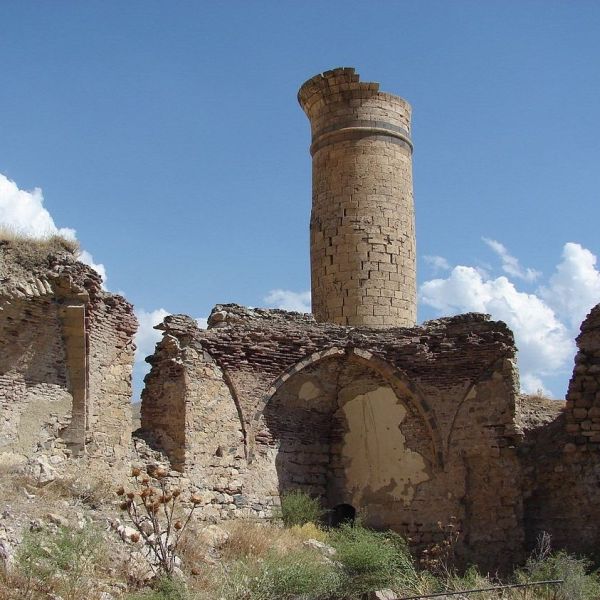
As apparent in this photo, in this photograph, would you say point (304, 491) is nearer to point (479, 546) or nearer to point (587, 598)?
point (479, 546)

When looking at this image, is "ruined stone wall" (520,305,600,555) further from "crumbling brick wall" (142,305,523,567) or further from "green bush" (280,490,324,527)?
"green bush" (280,490,324,527)

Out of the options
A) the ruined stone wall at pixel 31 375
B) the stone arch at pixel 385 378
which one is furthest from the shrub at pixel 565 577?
the ruined stone wall at pixel 31 375

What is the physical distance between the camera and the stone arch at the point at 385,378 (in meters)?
15.3

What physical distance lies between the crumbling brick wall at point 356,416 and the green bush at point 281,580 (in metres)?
3.73

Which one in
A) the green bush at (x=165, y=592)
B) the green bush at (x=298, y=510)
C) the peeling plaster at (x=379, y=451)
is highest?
the peeling plaster at (x=379, y=451)

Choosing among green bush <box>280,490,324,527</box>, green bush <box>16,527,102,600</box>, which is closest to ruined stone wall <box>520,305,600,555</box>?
green bush <box>280,490,324,527</box>

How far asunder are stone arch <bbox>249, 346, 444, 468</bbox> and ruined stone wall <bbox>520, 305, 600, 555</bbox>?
4.72 feet

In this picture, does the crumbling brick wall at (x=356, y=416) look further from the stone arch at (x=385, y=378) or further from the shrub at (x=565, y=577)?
the shrub at (x=565, y=577)

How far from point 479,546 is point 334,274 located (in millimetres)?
6051

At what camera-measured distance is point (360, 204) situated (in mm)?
18234

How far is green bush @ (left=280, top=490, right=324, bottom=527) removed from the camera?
47.3 feet

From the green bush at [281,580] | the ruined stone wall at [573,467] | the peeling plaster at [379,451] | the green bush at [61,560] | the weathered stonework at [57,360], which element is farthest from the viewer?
the peeling plaster at [379,451]

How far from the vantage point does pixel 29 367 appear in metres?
12.4

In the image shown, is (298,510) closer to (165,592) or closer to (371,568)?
(371,568)
